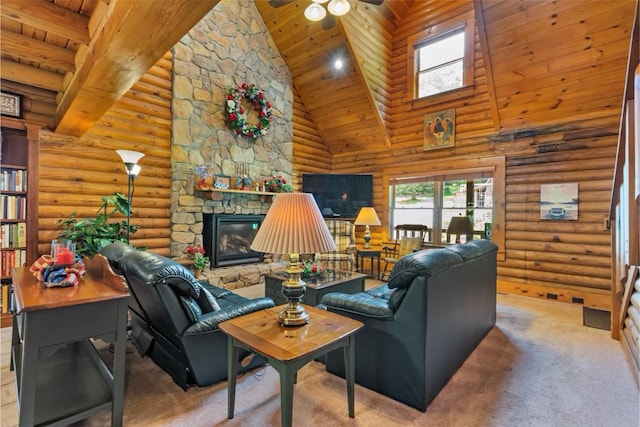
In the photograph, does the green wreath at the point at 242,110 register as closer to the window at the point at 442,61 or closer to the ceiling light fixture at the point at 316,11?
the ceiling light fixture at the point at 316,11

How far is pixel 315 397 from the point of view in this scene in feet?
6.79

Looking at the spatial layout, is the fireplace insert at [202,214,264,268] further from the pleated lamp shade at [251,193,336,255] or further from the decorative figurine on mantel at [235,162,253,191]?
the pleated lamp shade at [251,193,336,255]

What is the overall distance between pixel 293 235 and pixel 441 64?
5.45 meters

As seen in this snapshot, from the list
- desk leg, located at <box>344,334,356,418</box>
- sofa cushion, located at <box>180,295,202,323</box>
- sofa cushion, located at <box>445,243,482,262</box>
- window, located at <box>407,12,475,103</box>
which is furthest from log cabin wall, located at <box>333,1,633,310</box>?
sofa cushion, located at <box>180,295,202,323</box>

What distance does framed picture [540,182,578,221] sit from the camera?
14.4 ft

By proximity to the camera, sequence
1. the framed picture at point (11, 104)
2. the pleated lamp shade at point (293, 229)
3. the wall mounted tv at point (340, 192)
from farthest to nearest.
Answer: the wall mounted tv at point (340, 192) < the framed picture at point (11, 104) < the pleated lamp shade at point (293, 229)

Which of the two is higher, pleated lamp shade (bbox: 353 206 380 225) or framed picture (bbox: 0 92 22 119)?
framed picture (bbox: 0 92 22 119)

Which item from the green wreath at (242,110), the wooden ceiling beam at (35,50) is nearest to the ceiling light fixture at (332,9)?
the green wreath at (242,110)

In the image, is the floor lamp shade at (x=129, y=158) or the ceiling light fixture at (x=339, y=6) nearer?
the floor lamp shade at (x=129, y=158)

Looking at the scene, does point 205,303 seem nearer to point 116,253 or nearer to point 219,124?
point 116,253

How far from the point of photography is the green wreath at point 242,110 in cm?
516

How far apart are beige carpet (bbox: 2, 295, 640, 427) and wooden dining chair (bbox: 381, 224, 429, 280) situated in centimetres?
297

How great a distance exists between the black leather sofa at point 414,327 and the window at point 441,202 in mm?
3229

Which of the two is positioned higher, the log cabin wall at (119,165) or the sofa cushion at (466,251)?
the log cabin wall at (119,165)
